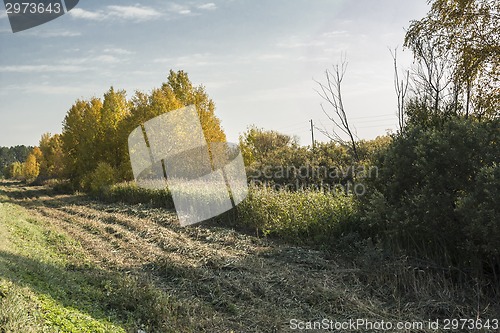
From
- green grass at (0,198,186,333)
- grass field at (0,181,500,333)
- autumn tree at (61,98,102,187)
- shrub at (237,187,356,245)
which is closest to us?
green grass at (0,198,186,333)

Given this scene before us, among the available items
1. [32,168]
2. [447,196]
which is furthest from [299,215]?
[32,168]

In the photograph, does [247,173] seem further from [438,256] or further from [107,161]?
[438,256]

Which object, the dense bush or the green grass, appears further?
the dense bush

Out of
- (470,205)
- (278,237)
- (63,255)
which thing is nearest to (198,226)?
(278,237)

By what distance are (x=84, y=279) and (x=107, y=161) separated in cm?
1914

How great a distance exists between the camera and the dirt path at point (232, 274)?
203 inches

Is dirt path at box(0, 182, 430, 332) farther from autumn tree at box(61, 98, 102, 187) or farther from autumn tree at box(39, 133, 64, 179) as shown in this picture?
autumn tree at box(39, 133, 64, 179)

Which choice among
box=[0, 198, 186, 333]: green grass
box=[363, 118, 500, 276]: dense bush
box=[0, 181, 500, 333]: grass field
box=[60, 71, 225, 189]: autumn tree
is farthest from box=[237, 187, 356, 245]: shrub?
box=[60, 71, 225, 189]: autumn tree

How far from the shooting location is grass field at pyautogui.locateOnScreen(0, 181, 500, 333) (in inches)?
176

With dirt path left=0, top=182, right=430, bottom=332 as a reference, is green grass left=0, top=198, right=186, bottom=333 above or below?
above

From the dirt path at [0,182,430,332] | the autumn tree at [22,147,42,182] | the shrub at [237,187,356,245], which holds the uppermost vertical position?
the autumn tree at [22,147,42,182]

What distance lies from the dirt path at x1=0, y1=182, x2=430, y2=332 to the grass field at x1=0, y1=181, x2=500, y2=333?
17 mm

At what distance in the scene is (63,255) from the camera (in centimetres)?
777

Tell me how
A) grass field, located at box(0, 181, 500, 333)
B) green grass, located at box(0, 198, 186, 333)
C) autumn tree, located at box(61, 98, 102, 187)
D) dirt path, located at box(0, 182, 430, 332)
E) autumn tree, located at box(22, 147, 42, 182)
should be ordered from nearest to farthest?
green grass, located at box(0, 198, 186, 333) < grass field, located at box(0, 181, 500, 333) < dirt path, located at box(0, 182, 430, 332) < autumn tree, located at box(61, 98, 102, 187) < autumn tree, located at box(22, 147, 42, 182)
